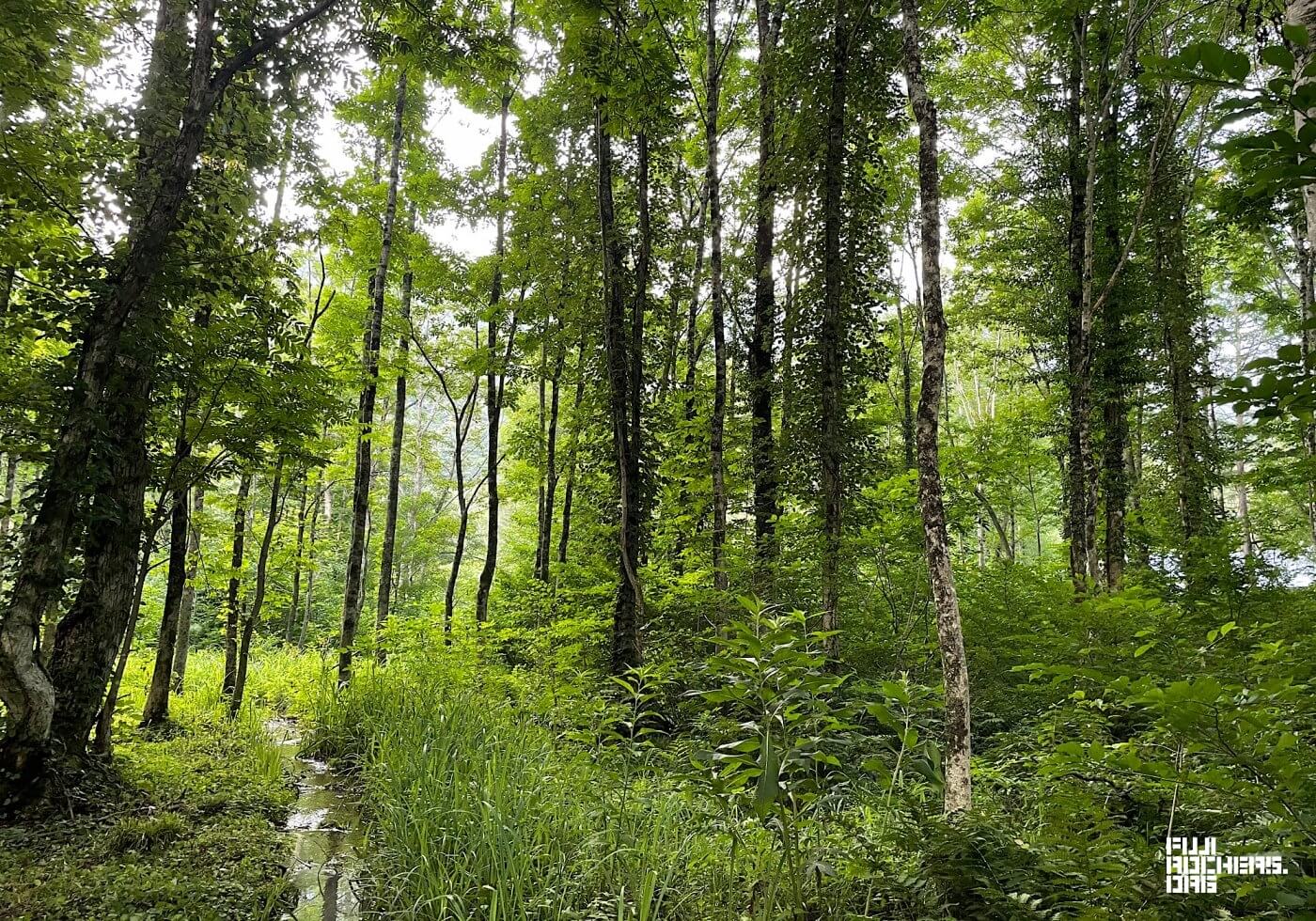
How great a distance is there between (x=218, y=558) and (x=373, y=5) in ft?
27.1

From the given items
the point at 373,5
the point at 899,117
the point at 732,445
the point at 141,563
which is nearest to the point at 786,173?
the point at 899,117

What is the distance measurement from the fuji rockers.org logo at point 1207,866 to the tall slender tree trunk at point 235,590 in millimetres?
9927

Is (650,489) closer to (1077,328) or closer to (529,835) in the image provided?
(529,835)

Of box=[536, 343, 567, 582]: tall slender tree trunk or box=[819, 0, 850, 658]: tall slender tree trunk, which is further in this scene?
box=[536, 343, 567, 582]: tall slender tree trunk

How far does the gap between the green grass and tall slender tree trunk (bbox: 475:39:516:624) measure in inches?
203

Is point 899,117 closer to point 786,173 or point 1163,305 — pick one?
point 786,173

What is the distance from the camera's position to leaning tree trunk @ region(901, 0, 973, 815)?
12.8ft

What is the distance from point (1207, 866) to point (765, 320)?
799 cm

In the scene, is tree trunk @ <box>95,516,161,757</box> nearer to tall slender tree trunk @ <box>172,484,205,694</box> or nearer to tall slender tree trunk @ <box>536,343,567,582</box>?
tall slender tree trunk @ <box>172,484,205,694</box>

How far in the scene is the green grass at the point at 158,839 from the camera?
336cm

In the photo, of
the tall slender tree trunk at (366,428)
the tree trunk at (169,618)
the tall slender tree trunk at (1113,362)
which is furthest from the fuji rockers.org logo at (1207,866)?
the tall slender tree trunk at (366,428)

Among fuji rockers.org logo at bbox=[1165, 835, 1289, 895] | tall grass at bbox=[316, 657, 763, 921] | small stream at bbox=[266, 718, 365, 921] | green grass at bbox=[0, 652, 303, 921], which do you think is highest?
fuji rockers.org logo at bbox=[1165, 835, 1289, 895]

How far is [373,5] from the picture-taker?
20.1 ft

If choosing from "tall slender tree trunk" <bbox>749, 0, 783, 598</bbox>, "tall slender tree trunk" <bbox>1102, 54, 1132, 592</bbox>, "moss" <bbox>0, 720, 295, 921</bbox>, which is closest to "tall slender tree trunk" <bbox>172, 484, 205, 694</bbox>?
"moss" <bbox>0, 720, 295, 921</bbox>
